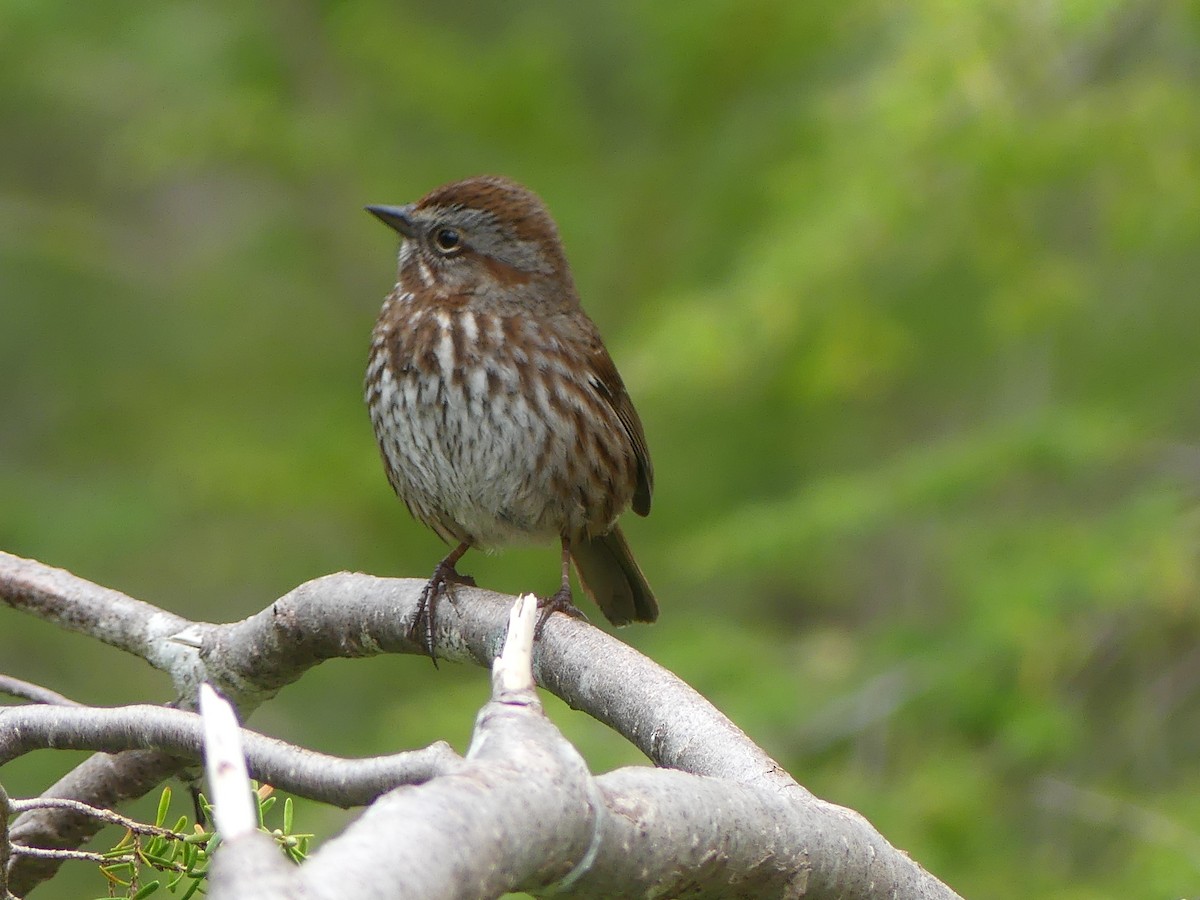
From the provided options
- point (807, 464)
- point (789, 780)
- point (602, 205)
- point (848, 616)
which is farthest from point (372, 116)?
point (789, 780)

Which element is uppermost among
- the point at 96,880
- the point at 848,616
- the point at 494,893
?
the point at 848,616

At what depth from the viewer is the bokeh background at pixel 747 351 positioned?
5.14 meters

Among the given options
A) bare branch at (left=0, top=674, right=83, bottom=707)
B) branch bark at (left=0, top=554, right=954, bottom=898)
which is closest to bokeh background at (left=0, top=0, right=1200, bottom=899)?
branch bark at (left=0, top=554, right=954, bottom=898)

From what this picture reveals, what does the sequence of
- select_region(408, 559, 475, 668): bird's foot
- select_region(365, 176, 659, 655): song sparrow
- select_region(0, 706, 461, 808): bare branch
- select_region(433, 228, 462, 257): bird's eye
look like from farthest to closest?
1. select_region(433, 228, 462, 257): bird's eye
2. select_region(365, 176, 659, 655): song sparrow
3. select_region(408, 559, 475, 668): bird's foot
4. select_region(0, 706, 461, 808): bare branch

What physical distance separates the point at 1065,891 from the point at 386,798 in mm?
3880

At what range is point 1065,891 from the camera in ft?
15.7

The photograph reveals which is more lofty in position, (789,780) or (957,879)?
(957,879)

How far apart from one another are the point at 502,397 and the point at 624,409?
0.53m

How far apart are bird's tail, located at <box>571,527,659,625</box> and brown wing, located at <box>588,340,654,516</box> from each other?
175mm

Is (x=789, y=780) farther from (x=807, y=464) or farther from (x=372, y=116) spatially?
(x=372, y=116)

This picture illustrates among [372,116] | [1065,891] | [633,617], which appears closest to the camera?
[633,617]

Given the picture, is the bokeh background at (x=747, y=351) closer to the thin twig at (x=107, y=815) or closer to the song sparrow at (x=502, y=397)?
the song sparrow at (x=502, y=397)

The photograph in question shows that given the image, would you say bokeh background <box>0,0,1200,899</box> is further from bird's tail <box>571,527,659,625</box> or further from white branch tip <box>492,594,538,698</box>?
white branch tip <box>492,594,538,698</box>

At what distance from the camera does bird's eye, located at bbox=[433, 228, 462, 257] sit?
13.9 feet
